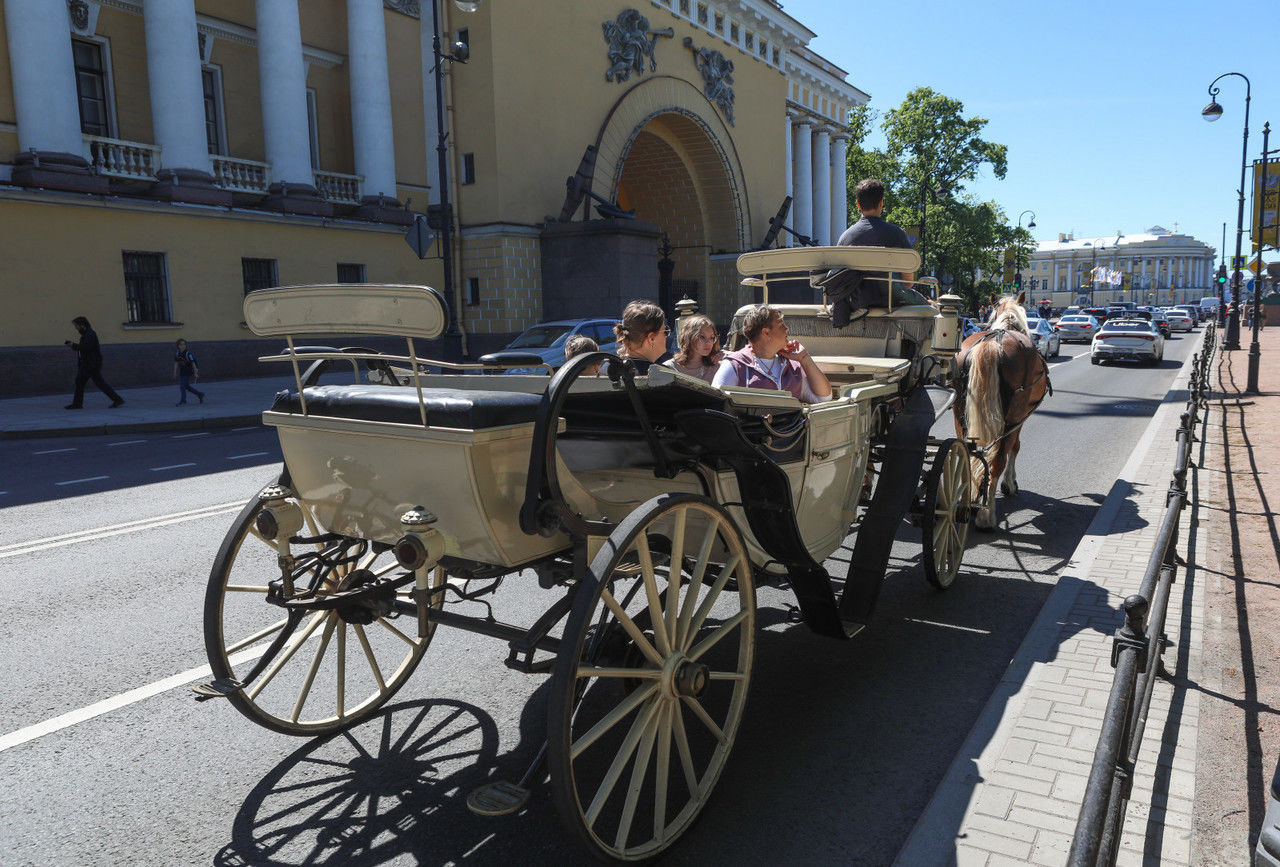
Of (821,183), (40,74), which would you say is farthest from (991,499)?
(821,183)

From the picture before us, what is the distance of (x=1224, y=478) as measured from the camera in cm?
888

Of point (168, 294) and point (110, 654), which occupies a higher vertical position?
point (168, 294)

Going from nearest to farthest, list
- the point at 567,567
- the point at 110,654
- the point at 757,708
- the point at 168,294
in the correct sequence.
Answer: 1. the point at 567,567
2. the point at 757,708
3. the point at 110,654
4. the point at 168,294

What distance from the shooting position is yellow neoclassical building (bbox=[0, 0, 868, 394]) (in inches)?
749

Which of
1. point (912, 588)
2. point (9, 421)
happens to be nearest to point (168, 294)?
point (9, 421)

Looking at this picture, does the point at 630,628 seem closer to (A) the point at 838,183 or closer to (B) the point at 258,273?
(B) the point at 258,273

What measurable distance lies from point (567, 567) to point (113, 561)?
4.70 metres

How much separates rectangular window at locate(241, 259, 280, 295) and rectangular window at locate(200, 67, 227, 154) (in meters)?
3.29

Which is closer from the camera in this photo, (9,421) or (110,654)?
(110,654)

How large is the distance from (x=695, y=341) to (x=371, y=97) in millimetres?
23331

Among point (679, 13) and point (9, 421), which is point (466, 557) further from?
point (679, 13)

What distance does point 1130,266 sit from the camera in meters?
144

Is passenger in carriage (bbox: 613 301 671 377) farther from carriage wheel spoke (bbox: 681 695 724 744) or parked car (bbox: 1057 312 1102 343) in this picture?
parked car (bbox: 1057 312 1102 343)

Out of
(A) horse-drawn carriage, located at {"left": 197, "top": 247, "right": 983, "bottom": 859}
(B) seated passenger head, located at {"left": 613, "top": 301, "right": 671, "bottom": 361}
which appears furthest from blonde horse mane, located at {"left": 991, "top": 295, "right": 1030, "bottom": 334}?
(B) seated passenger head, located at {"left": 613, "top": 301, "right": 671, "bottom": 361}
